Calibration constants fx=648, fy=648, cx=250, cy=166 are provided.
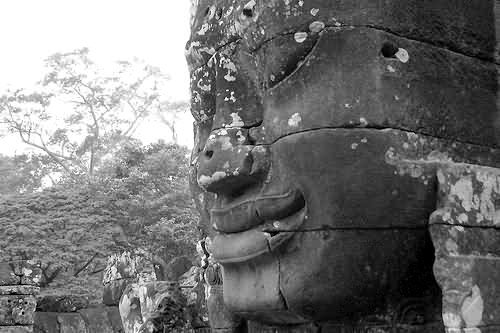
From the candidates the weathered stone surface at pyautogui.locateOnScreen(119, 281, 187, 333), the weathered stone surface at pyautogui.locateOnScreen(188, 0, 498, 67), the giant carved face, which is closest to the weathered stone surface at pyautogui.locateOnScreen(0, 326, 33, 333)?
the weathered stone surface at pyautogui.locateOnScreen(119, 281, 187, 333)

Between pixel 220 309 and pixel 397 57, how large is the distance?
168 centimetres

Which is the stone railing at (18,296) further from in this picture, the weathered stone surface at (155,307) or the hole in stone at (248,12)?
the hole in stone at (248,12)

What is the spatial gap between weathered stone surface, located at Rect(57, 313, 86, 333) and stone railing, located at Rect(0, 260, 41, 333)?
5909mm

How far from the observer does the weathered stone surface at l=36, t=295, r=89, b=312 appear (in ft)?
47.7

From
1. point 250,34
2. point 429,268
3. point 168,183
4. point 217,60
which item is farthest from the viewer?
point 168,183

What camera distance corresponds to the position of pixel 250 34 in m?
3.09

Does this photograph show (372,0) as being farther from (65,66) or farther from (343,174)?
(65,66)

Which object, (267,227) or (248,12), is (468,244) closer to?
(267,227)

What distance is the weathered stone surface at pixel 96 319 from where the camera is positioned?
1292cm

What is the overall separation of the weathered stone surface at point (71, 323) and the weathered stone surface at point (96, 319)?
113mm

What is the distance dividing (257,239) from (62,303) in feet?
42.4

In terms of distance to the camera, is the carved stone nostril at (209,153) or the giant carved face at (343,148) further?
the carved stone nostril at (209,153)

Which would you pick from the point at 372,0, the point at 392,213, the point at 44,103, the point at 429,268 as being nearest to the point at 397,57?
the point at 372,0

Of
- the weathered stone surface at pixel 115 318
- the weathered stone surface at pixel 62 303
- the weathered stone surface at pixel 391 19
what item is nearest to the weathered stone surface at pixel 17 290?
the weathered stone surface at pixel 115 318
